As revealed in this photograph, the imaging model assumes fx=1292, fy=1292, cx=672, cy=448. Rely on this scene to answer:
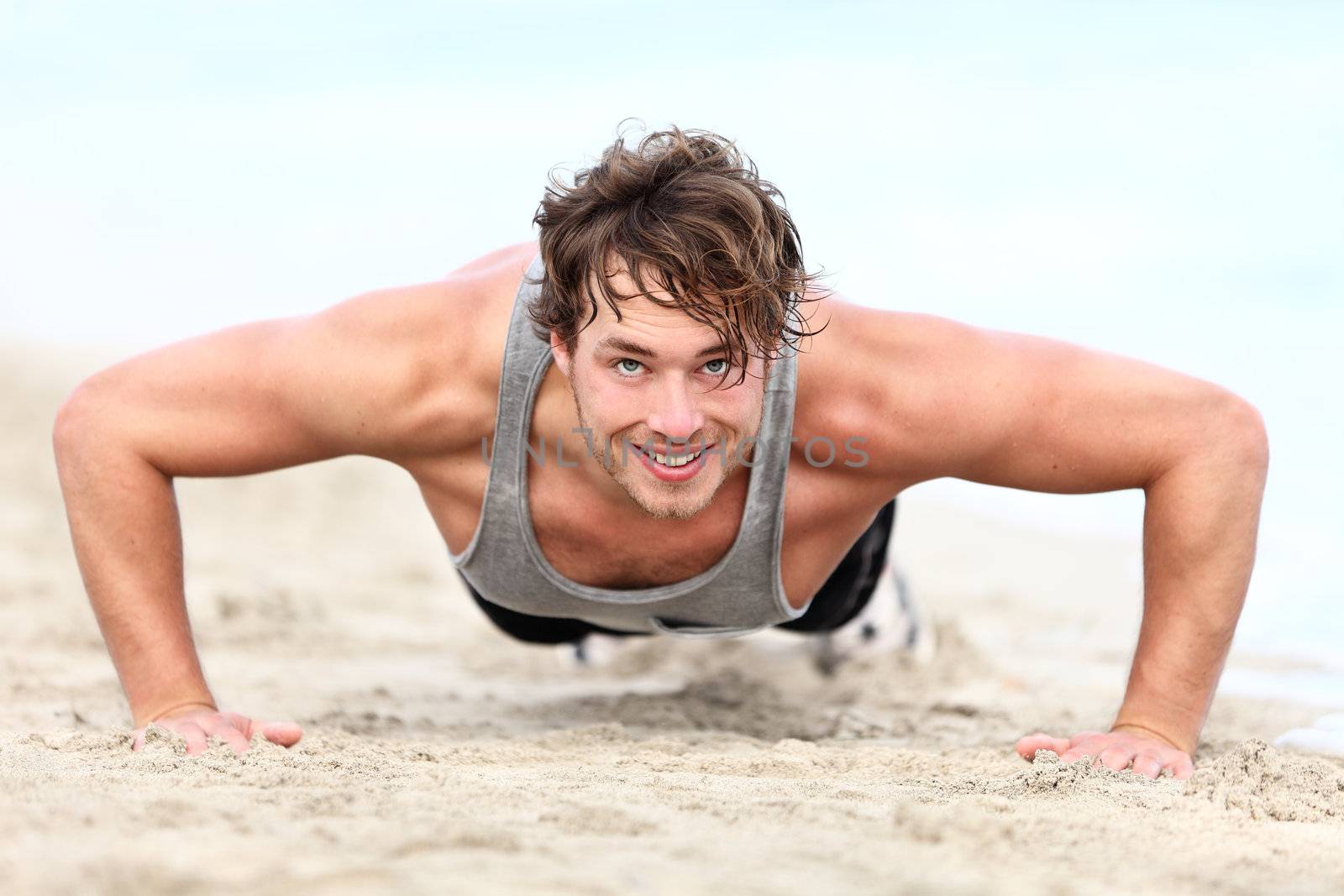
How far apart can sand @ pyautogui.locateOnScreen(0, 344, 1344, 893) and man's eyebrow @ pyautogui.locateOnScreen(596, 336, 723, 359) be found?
0.82 m

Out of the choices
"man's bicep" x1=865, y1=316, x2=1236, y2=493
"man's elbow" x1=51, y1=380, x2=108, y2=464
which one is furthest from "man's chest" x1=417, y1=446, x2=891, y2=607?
"man's elbow" x1=51, y1=380, x2=108, y2=464

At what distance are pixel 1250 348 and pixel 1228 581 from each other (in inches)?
349

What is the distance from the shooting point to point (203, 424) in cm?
285

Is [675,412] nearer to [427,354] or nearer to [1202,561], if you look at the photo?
[427,354]

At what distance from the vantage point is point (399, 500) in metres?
7.50

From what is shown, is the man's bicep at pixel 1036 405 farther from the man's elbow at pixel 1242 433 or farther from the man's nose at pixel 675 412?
the man's nose at pixel 675 412

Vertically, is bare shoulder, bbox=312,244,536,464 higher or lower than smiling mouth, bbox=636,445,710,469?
higher

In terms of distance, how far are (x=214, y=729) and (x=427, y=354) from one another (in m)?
0.90

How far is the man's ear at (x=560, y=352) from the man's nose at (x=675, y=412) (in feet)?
0.88

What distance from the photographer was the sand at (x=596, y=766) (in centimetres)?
163

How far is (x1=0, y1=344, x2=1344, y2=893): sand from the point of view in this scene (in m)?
1.63

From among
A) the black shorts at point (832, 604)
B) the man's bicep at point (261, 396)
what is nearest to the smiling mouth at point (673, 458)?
the man's bicep at point (261, 396)

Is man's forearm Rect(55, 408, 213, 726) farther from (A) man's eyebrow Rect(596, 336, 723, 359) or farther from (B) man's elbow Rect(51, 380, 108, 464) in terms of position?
(A) man's eyebrow Rect(596, 336, 723, 359)

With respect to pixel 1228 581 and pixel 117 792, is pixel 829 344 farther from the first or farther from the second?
pixel 117 792
